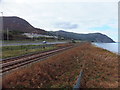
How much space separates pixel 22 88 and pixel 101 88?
497 centimetres

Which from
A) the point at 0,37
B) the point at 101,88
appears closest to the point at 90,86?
the point at 101,88

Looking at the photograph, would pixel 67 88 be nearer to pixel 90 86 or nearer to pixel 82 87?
pixel 82 87

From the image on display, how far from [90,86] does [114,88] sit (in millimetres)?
1546

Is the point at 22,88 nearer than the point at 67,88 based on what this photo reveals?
Yes

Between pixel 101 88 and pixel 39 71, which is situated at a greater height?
pixel 39 71

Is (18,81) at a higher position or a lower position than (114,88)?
higher

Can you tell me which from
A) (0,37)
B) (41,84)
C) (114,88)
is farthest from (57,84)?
(0,37)

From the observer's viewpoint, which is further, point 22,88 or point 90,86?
point 90,86

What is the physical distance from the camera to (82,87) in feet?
36.3

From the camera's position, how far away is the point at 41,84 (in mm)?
10773

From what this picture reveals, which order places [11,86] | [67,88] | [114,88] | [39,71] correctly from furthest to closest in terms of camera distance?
1. [39,71]
2. [114,88]
3. [67,88]
4. [11,86]

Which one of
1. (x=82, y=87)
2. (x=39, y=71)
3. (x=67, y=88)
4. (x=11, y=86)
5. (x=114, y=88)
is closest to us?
(x=11, y=86)

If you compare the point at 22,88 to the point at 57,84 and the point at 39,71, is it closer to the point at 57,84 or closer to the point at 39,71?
the point at 57,84

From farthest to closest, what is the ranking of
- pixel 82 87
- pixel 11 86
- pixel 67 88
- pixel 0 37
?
pixel 0 37 → pixel 82 87 → pixel 67 88 → pixel 11 86
